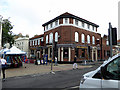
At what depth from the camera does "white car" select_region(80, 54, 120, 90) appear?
2.31 metres

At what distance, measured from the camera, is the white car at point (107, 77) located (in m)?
2.31

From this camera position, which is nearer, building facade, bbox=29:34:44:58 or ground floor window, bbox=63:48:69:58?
ground floor window, bbox=63:48:69:58

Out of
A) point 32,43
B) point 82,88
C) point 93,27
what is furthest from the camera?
point 32,43

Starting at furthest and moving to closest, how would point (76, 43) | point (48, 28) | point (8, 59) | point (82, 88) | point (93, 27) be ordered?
point (93, 27) < point (48, 28) < point (76, 43) < point (8, 59) < point (82, 88)

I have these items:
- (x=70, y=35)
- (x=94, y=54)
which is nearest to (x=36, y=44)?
(x=70, y=35)

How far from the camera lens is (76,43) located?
77.8 feet

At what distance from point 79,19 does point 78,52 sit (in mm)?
8088

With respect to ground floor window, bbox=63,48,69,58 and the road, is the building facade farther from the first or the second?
the road

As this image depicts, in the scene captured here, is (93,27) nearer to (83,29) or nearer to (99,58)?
(83,29)

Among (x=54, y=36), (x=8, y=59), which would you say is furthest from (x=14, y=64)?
(x=54, y=36)

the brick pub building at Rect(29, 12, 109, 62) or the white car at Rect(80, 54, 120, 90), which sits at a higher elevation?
the brick pub building at Rect(29, 12, 109, 62)

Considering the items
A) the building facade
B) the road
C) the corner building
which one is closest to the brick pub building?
the corner building

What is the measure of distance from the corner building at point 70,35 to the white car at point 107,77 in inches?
742

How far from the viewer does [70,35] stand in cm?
2256
